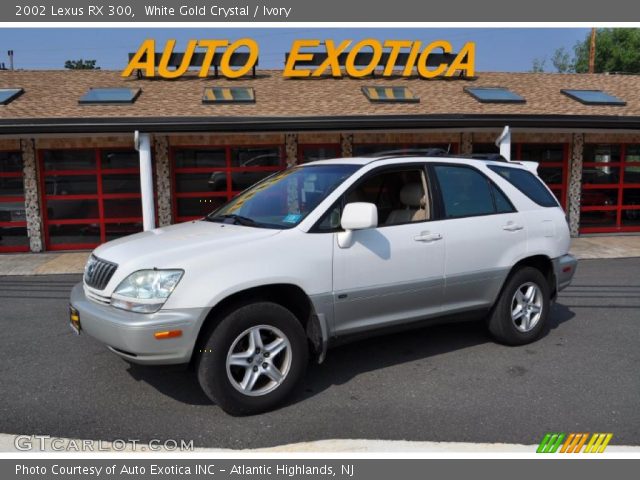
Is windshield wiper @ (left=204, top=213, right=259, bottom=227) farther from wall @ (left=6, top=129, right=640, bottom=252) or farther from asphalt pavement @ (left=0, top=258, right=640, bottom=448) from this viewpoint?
wall @ (left=6, top=129, right=640, bottom=252)

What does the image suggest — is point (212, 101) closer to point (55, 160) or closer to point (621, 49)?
point (55, 160)

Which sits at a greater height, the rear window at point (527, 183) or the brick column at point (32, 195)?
the rear window at point (527, 183)

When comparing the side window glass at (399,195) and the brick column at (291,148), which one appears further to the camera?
the brick column at (291,148)

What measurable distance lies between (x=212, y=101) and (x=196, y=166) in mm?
1550

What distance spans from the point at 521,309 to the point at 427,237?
143 cm

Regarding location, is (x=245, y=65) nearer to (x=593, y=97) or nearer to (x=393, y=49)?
(x=393, y=49)

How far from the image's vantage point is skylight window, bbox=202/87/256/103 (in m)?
12.7

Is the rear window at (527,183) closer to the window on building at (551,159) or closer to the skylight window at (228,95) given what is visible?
the skylight window at (228,95)

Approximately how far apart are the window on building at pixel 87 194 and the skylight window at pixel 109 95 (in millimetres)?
1095

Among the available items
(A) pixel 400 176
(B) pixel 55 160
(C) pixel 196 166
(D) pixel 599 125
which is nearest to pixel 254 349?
(A) pixel 400 176

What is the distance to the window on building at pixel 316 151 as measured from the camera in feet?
42.7

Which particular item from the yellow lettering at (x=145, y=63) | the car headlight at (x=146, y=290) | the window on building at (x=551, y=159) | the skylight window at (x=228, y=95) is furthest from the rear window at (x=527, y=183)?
the yellow lettering at (x=145, y=63)

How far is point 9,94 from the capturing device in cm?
1254

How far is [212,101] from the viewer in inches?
495
